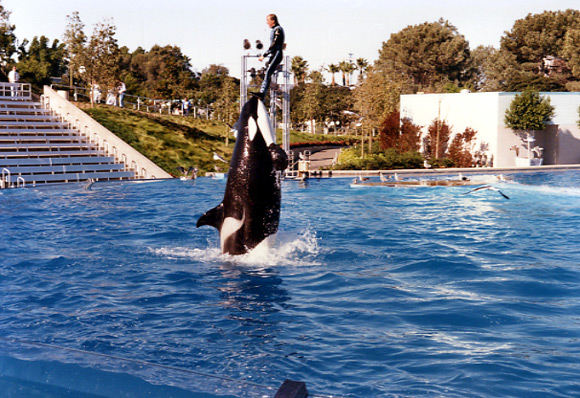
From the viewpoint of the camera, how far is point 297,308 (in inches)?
295

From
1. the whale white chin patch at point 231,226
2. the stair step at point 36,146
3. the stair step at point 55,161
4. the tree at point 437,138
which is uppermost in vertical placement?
the tree at point 437,138

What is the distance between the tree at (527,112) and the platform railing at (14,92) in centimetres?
2796

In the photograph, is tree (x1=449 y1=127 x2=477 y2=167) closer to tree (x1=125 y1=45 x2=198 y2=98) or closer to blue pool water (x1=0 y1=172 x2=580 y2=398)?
blue pool water (x1=0 y1=172 x2=580 y2=398)

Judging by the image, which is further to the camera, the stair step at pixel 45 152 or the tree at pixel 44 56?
the tree at pixel 44 56

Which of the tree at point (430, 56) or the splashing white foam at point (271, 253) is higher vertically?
the tree at point (430, 56)

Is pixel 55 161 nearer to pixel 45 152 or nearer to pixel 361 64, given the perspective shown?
pixel 45 152

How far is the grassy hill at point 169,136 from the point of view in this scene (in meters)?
32.4

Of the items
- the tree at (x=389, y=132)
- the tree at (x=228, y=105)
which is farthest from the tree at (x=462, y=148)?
the tree at (x=228, y=105)

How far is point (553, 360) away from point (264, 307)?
3.36m

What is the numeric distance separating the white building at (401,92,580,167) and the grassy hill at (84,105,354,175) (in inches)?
550

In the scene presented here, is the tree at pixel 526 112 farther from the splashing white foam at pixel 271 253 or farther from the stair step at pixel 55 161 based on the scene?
the splashing white foam at pixel 271 253

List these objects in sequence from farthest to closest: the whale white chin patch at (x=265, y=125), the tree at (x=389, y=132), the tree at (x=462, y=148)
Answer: the tree at (x=389, y=132), the tree at (x=462, y=148), the whale white chin patch at (x=265, y=125)

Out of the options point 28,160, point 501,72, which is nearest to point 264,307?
point 28,160

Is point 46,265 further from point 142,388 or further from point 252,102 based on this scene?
point 142,388
